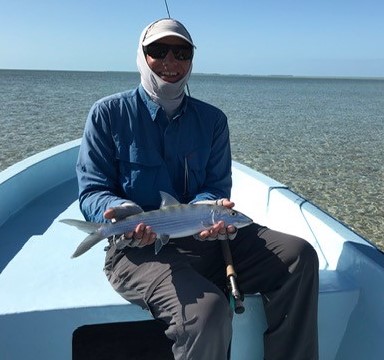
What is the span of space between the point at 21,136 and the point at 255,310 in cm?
1625

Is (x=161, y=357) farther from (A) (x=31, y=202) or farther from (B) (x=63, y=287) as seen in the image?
(A) (x=31, y=202)

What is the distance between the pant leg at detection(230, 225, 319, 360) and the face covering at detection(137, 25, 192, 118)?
49.1 inches

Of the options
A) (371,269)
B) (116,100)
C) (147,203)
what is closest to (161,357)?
(147,203)

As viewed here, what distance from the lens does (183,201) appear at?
320 centimetres

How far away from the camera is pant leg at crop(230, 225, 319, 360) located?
2.48 metres

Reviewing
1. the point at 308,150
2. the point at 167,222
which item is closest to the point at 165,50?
the point at 167,222

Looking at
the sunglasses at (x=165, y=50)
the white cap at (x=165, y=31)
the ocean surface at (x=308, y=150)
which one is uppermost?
the white cap at (x=165, y=31)

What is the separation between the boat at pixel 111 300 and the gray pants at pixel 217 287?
0.50 feet

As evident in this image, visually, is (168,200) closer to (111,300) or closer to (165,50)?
(111,300)

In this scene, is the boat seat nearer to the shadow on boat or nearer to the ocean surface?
the shadow on boat

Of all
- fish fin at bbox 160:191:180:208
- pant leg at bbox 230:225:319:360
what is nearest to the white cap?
fish fin at bbox 160:191:180:208

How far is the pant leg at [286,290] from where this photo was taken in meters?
2.48

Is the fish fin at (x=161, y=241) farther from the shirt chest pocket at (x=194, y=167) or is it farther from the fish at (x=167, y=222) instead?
the shirt chest pocket at (x=194, y=167)

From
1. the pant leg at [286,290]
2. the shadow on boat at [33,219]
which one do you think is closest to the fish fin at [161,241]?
the pant leg at [286,290]
